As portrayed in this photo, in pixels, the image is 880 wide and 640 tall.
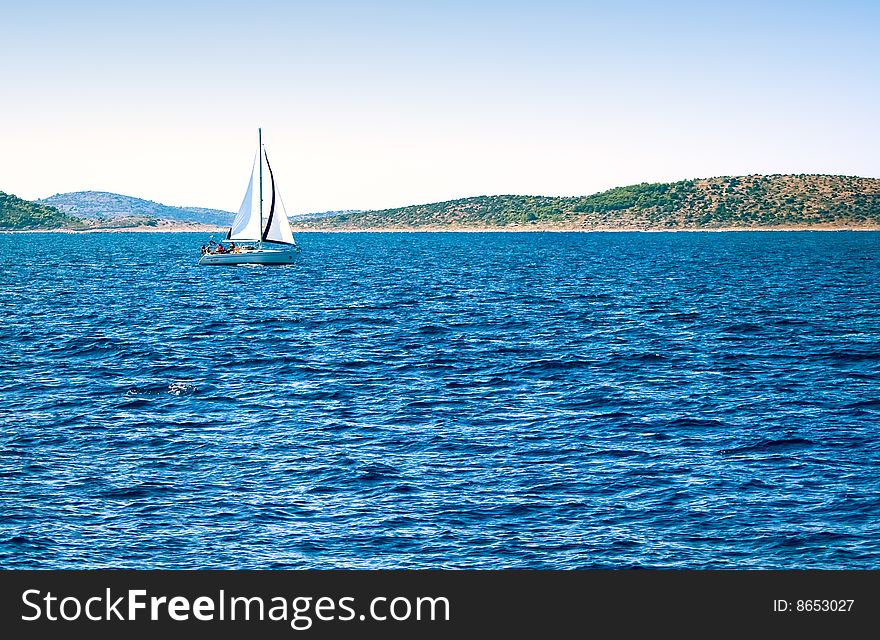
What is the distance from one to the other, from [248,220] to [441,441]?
9512 cm

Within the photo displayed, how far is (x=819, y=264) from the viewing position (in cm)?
14000

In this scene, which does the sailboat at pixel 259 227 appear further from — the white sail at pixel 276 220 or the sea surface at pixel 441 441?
the sea surface at pixel 441 441

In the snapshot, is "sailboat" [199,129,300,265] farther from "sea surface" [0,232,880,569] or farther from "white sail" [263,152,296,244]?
"sea surface" [0,232,880,569]

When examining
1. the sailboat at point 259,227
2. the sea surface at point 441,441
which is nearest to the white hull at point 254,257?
the sailboat at point 259,227

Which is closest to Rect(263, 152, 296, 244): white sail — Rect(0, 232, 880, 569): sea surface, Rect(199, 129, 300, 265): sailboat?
Rect(199, 129, 300, 265): sailboat

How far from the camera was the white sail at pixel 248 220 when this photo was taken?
120688 millimetres

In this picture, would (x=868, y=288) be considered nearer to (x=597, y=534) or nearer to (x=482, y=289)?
(x=482, y=289)

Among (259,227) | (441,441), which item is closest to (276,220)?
(259,227)

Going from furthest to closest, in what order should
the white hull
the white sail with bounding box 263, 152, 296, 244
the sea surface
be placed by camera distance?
the white hull → the white sail with bounding box 263, 152, 296, 244 → the sea surface

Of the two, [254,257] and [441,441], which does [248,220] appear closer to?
[254,257]

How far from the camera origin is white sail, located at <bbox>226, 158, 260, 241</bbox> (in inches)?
4751

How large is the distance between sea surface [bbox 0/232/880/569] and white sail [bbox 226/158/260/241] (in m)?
53.4

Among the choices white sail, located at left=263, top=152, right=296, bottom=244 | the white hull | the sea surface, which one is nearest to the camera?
the sea surface

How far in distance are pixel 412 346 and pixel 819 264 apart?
340 feet
